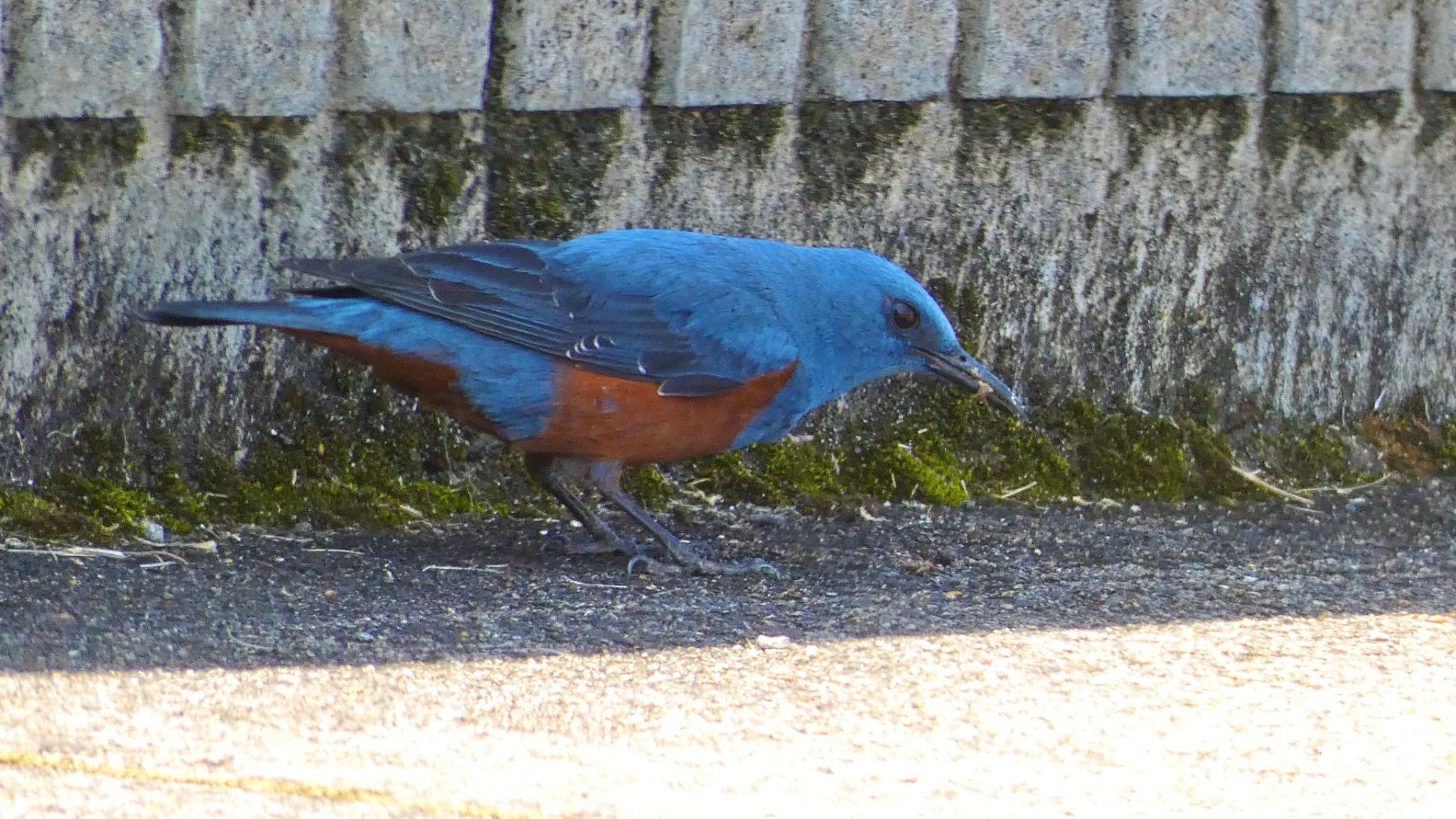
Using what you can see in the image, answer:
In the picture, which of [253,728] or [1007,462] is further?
[1007,462]

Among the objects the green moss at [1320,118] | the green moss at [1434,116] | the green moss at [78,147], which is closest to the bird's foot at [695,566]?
the green moss at [78,147]

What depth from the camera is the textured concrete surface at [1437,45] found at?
464cm

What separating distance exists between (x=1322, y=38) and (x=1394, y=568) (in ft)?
4.64

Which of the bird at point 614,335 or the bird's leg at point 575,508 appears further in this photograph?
the bird's leg at point 575,508

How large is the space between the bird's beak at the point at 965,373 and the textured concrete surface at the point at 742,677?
0.37 m

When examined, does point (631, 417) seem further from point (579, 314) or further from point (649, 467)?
point (649, 467)

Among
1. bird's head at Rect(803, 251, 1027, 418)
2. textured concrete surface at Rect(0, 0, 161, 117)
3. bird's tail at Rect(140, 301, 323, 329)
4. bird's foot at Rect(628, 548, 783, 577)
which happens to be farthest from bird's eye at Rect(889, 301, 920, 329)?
textured concrete surface at Rect(0, 0, 161, 117)

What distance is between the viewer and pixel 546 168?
14.1 feet

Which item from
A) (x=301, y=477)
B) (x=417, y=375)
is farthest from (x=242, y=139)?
(x=301, y=477)

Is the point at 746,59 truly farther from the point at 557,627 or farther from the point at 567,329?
the point at 557,627

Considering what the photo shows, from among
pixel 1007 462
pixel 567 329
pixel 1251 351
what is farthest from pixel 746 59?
pixel 1251 351

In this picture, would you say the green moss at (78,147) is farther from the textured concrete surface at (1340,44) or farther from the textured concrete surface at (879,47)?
the textured concrete surface at (1340,44)

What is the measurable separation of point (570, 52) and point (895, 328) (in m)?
1.00

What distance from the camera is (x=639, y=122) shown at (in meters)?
4.28
